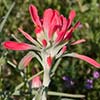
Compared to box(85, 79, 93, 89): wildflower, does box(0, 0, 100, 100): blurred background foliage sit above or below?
above

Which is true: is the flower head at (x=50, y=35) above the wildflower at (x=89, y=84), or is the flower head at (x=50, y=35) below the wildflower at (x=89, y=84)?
above

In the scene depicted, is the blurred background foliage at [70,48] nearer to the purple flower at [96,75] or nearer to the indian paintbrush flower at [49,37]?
the purple flower at [96,75]

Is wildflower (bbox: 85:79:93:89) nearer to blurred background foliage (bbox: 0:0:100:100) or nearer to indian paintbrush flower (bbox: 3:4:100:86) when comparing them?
blurred background foliage (bbox: 0:0:100:100)

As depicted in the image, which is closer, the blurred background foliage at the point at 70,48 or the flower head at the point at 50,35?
the flower head at the point at 50,35

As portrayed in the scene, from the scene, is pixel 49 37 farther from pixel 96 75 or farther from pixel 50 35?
pixel 96 75

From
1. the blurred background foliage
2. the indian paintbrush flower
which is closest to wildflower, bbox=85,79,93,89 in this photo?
the blurred background foliage

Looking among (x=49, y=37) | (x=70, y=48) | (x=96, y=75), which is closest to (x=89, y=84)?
(x=96, y=75)

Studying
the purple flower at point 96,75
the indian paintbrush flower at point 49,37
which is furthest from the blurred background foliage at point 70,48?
the indian paintbrush flower at point 49,37

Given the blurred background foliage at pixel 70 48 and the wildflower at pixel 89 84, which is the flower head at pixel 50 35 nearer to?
the blurred background foliage at pixel 70 48
